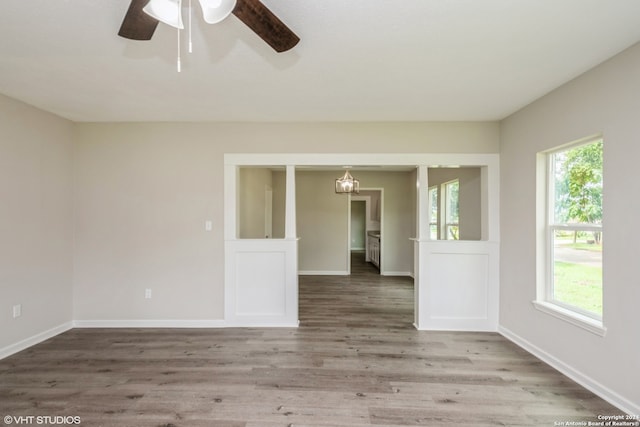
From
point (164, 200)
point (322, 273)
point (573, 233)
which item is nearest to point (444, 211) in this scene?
point (573, 233)

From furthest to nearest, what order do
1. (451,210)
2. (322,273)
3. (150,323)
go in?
1. (322,273)
2. (451,210)
3. (150,323)

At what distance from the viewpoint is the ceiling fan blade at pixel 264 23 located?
1.31 meters

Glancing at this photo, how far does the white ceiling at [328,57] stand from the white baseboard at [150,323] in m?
2.44

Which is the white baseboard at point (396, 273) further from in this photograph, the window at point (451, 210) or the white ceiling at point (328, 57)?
the white ceiling at point (328, 57)

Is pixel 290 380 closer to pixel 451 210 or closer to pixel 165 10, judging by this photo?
pixel 165 10

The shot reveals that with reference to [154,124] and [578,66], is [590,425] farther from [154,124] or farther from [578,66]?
[154,124]

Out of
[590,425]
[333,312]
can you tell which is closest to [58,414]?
[333,312]

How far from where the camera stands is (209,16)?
132 cm

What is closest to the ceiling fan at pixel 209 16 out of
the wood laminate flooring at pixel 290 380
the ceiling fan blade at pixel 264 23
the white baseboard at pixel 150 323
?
the ceiling fan blade at pixel 264 23

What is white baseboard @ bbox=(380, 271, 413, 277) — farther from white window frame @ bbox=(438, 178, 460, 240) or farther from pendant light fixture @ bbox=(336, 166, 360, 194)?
pendant light fixture @ bbox=(336, 166, 360, 194)

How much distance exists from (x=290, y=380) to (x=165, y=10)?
2.58 meters

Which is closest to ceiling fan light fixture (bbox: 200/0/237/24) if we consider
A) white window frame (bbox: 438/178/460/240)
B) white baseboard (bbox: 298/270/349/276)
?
white window frame (bbox: 438/178/460/240)

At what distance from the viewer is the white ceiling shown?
66.7 inches

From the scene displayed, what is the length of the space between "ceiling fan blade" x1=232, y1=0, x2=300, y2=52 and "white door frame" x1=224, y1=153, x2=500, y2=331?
6.93 feet
